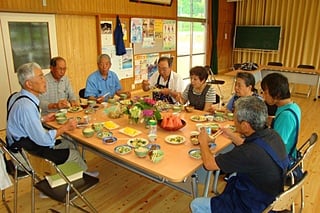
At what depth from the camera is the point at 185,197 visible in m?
2.52

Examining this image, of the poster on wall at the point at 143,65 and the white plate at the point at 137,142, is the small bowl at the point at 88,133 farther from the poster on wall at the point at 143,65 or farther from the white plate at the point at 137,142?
the poster on wall at the point at 143,65

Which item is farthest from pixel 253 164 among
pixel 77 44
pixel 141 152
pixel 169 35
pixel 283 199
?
pixel 169 35

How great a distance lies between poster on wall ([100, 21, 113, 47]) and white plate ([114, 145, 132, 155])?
423cm

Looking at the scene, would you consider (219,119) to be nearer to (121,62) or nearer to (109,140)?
(109,140)

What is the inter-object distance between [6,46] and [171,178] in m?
3.85

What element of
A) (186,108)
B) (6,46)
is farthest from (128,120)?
(6,46)

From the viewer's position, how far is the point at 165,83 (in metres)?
3.53

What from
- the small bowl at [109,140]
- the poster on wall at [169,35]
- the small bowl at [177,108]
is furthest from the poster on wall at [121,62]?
the small bowl at [109,140]

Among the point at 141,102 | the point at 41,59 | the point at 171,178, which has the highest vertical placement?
the point at 41,59

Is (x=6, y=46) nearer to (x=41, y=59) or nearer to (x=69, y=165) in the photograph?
(x=41, y=59)

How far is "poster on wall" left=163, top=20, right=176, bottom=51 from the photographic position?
7.14m

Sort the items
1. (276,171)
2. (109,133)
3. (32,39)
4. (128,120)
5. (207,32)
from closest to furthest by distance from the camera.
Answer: (276,171), (109,133), (128,120), (32,39), (207,32)

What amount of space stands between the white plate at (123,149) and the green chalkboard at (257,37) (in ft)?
27.0

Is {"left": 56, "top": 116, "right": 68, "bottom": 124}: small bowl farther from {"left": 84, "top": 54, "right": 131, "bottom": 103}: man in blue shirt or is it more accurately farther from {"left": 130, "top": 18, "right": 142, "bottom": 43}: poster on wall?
{"left": 130, "top": 18, "right": 142, "bottom": 43}: poster on wall
